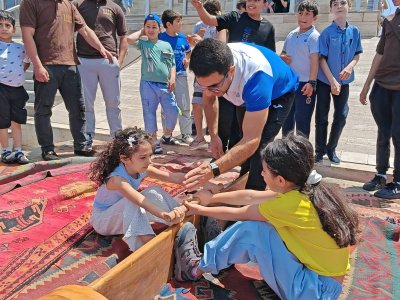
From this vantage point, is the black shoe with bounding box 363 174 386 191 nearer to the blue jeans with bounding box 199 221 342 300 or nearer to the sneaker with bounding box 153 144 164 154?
the sneaker with bounding box 153 144 164 154

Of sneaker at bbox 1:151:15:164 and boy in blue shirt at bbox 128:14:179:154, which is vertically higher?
boy in blue shirt at bbox 128:14:179:154

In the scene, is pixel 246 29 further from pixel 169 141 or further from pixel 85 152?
pixel 85 152

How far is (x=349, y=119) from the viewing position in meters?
6.92

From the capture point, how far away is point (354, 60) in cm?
485

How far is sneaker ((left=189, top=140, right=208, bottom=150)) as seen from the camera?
5.34 m

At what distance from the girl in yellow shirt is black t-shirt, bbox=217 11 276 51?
2.41 m

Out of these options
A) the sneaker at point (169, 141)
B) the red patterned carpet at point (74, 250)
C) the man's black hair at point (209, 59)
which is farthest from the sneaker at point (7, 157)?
the man's black hair at point (209, 59)

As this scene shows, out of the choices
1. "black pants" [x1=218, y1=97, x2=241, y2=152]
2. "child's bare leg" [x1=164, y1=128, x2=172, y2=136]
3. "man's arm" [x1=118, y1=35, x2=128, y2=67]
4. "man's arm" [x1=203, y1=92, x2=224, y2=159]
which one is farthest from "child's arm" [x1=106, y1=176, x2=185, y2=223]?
"man's arm" [x1=118, y1=35, x2=128, y2=67]

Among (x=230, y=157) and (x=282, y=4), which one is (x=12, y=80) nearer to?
(x=230, y=157)

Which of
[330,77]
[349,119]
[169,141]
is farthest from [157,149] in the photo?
[349,119]

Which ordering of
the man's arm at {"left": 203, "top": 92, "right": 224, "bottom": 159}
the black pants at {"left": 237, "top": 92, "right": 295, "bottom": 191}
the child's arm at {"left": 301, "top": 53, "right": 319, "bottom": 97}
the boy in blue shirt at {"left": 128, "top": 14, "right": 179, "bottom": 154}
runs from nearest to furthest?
1. the black pants at {"left": 237, "top": 92, "right": 295, "bottom": 191}
2. the man's arm at {"left": 203, "top": 92, "right": 224, "bottom": 159}
3. the child's arm at {"left": 301, "top": 53, "right": 319, "bottom": 97}
4. the boy in blue shirt at {"left": 128, "top": 14, "right": 179, "bottom": 154}

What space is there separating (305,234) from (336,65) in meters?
3.02

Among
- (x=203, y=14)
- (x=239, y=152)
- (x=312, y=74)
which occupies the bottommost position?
(x=239, y=152)

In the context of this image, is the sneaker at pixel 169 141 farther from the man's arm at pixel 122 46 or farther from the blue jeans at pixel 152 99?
the man's arm at pixel 122 46
